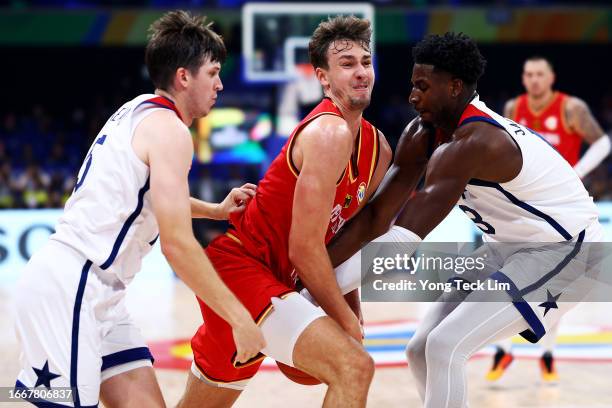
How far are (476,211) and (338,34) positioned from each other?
3.11 feet

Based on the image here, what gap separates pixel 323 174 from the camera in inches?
128

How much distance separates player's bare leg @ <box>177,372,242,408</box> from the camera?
3.69 m

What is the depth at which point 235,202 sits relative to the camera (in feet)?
12.3

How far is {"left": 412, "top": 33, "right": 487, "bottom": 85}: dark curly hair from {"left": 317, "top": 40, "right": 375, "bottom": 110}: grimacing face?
246 mm

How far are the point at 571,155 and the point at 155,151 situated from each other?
15.7 ft

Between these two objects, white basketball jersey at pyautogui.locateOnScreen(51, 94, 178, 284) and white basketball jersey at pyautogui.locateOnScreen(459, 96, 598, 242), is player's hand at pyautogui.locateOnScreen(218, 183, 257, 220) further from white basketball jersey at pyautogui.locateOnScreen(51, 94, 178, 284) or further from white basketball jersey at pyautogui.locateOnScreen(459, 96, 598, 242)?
white basketball jersey at pyautogui.locateOnScreen(459, 96, 598, 242)

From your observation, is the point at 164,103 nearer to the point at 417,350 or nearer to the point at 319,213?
the point at 319,213

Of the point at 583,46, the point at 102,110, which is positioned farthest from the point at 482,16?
the point at 102,110

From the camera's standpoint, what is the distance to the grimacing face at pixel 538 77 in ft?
22.4

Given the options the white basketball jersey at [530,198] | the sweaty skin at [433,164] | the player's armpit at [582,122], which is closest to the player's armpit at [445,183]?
the sweaty skin at [433,164]

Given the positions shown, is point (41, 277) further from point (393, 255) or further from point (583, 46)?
point (583, 46)

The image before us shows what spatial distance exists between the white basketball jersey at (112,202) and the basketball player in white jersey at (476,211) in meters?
0.98

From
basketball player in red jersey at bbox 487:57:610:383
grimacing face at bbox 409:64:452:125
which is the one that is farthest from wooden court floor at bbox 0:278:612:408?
grimacing face at bbox 409:64:452:125

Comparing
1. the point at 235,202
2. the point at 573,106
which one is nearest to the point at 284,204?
the point at 235,202
